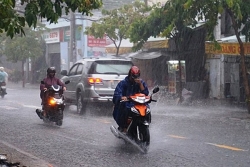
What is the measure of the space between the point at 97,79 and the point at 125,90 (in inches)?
269

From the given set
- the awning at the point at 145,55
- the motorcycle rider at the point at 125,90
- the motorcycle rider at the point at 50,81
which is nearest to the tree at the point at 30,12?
the motorcycle rider at the point at 125,90

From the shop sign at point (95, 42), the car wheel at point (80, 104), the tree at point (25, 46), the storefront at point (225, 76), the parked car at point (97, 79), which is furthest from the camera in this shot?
the tree at point (25, 46)

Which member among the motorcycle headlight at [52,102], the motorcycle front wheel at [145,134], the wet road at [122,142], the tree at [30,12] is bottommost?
the wet road at [122,142]

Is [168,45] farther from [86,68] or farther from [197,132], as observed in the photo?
[197,132]

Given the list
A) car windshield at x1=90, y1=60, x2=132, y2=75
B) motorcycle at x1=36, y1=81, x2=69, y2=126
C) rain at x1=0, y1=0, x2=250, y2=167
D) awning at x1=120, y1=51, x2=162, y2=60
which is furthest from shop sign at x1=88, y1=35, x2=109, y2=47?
motorcycle at x1=36, y1=81, x2=69, y2=126

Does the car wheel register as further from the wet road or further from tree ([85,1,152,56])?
tree ([85,1,152,56])

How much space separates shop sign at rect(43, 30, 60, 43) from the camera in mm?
47116

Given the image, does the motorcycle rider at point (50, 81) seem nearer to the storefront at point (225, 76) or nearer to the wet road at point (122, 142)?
the wet road at point (122, 142)

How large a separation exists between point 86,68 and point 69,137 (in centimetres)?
564

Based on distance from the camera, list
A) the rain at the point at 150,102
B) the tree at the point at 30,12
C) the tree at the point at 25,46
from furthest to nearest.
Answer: the tree at the point at 25,46, the rain at the point at 150,102, the tree at the point at 30,12

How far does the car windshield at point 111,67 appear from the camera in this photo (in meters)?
17.7

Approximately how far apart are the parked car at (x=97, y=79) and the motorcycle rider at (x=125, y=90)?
6.67 m

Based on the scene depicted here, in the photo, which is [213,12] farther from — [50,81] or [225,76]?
[225,76]

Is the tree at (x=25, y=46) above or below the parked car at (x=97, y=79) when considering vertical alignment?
above
